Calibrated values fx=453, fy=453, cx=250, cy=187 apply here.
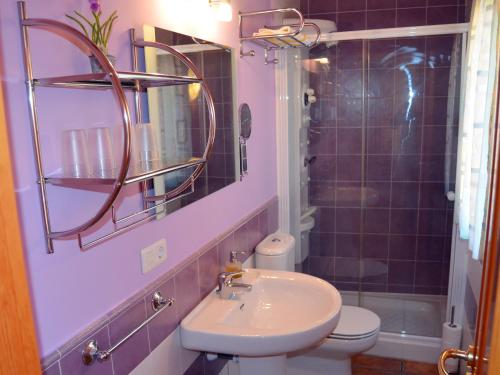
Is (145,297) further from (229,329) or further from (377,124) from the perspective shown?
(377,124)

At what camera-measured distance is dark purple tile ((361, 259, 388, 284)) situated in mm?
3676

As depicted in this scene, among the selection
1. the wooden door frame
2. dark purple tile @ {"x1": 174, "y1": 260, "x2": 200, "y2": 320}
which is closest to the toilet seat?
dark purple tile @ {"x1": 174, "y1": 260, "x2": 200, "y2": 320}

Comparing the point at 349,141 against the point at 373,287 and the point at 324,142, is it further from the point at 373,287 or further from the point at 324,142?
the point at 373,287

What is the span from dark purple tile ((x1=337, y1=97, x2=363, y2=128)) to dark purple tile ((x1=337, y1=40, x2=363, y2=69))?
0.25 metres

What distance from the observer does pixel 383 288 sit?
12.0ft

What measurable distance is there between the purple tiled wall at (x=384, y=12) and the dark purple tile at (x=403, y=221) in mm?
1415

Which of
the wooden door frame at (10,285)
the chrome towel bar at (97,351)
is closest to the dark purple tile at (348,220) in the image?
the chrome towel bar at (97,351)

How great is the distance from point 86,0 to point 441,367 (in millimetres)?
1270

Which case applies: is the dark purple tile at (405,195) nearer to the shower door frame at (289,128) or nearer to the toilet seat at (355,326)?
the shower door frame at (289,128)

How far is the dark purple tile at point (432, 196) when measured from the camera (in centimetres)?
342

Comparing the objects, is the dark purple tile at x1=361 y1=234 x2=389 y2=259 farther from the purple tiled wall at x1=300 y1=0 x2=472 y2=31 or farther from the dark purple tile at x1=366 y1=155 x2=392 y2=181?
the purple tiled wall at x1=300 y1=0 x2=472 y2=31

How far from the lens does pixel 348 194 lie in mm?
3643

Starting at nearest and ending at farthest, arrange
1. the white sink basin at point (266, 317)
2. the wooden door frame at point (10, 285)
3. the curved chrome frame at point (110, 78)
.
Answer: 1. the wooden door frame at point (10, 285)
2. the curved chrome frame at point (110, 78)
3. the white sink basin at point (266, 317)

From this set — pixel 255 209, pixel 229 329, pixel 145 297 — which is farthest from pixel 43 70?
pixel 255 209
